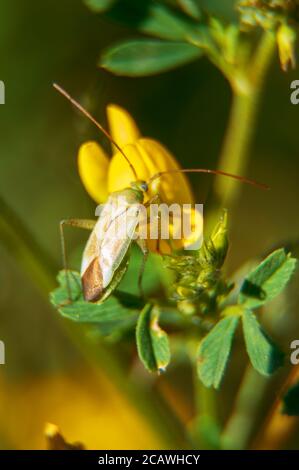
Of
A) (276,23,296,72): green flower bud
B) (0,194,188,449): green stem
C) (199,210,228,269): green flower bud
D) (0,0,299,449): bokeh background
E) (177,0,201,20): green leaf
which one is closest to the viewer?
(199,210,228,269): green flower bud

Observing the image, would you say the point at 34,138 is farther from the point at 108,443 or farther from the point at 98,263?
the point at 98,263

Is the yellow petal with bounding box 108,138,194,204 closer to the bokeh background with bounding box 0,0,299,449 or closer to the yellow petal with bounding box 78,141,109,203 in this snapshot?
the yellow petal with bounding box 78,141,109,203

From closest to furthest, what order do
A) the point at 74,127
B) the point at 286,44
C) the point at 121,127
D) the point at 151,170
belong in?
the point at 286,44, the point at 151,170, the point at 121,127, the point at 74,127

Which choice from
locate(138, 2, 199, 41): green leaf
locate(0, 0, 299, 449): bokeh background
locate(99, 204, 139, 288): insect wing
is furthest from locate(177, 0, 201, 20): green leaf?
locate(0, 0, 299, 449): bokeh background

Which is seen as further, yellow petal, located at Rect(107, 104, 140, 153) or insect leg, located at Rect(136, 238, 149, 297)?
yellow petal, located at Rect(107, 104, 140, 153)

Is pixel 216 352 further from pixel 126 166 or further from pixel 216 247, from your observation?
pixel 126 166

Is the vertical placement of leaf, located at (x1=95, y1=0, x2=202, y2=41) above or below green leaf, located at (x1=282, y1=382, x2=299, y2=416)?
above

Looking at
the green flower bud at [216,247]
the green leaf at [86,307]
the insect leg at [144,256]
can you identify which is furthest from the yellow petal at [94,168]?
the green flower bud at [216,247]

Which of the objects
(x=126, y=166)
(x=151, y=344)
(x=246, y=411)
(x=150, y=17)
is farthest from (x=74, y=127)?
(x=151, y=344)
